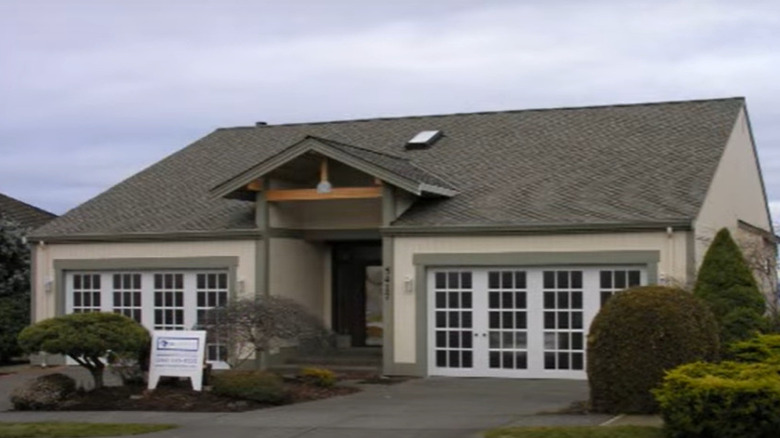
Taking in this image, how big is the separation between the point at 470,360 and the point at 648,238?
4.29 metres

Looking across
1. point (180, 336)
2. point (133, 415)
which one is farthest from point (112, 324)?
point (133, 415)

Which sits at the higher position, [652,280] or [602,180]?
[602,180]

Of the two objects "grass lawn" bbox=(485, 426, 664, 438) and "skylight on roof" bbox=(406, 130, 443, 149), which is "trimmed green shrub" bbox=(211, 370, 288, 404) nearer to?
"grass lawn" bbox=(485, 426, 664, 438)

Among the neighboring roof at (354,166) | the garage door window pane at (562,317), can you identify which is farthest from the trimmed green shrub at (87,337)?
the garage door window pane at (562,317)

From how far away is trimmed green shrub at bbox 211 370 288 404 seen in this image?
18.5 meters

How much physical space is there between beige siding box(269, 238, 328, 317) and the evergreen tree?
7.61 metres

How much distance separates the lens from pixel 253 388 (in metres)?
18.5

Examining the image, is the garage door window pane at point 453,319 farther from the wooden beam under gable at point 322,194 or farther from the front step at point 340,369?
the wooden beam under gable at point 322,194

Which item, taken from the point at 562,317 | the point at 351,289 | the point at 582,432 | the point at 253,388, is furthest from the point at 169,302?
the point at 582,432

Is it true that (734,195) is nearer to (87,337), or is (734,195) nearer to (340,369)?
(340,369)

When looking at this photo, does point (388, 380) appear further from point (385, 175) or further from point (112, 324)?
point (112, 324)

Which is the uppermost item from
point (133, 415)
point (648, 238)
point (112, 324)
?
point (648, 238)

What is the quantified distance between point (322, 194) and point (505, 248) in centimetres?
399

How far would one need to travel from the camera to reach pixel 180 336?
19688mm
